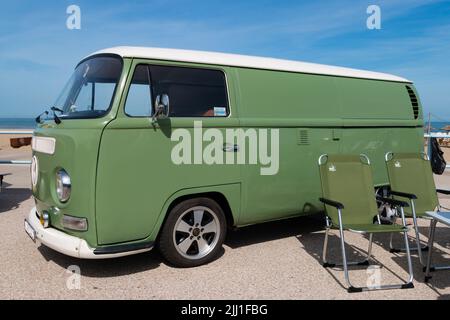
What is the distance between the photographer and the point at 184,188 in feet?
14.6

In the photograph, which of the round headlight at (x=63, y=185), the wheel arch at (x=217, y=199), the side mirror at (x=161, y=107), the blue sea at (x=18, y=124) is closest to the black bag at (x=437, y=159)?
the wheel arch at (x=217, y=199)

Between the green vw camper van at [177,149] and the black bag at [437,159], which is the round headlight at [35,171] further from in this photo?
the black bag at [437,159]

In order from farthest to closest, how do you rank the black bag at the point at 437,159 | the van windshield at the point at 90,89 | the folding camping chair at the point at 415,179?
the black bag at the point at 437,159 < the folding camping chair at the point at 415,179 < the van windshield at the point at 90,89

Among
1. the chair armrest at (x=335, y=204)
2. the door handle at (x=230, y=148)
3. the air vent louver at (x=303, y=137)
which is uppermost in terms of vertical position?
the air vent louver at (x=303, y=137)

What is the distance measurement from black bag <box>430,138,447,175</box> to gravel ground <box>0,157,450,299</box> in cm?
397

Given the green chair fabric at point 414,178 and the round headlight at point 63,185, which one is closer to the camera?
the round headlight at point 63,185

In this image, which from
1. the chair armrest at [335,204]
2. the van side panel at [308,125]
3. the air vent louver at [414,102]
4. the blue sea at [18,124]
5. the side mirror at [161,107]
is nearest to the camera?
the side mirror at [161,107]

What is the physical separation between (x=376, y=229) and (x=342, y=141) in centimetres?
176

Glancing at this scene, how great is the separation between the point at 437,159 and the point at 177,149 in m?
7.23

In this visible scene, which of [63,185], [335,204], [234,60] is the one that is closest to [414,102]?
[335,204]

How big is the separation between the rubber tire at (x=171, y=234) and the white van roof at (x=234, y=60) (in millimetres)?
1543

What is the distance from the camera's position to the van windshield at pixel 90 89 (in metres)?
4.25

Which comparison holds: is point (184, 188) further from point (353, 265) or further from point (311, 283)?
point (353, 265)

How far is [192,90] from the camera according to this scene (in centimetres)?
455
